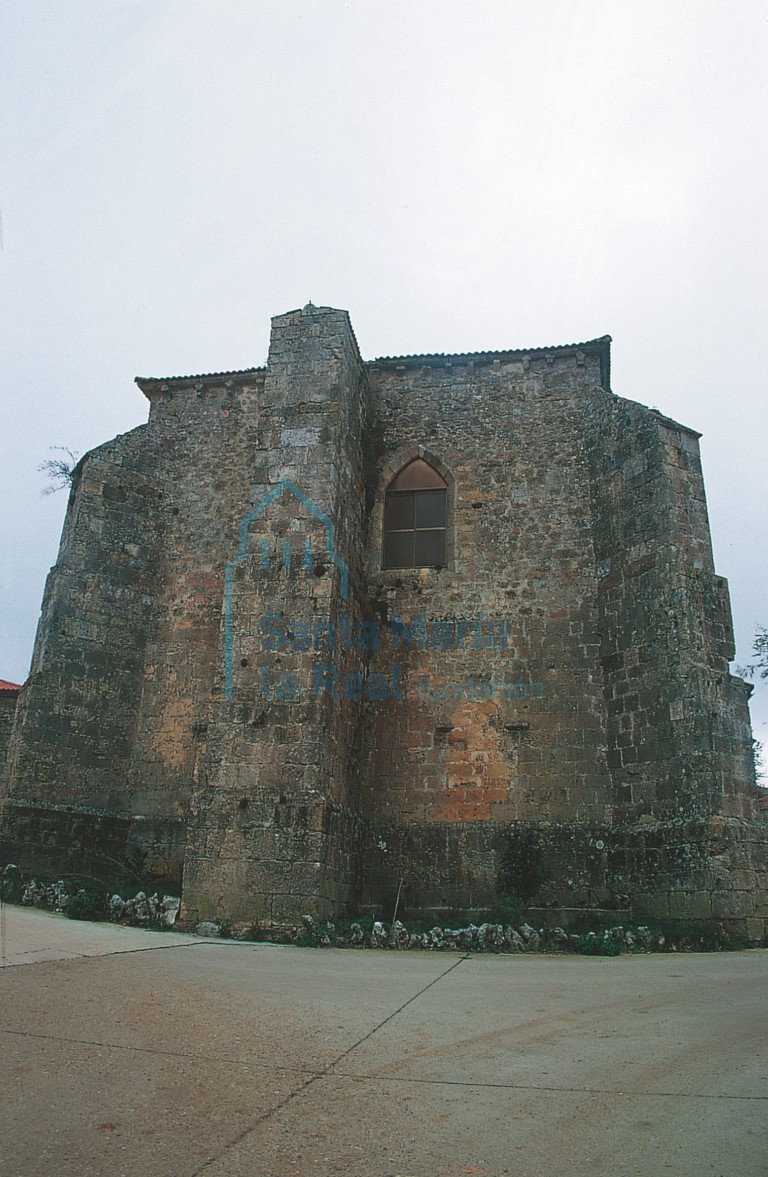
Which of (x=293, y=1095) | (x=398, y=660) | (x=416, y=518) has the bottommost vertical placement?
(x=293, y=1095)

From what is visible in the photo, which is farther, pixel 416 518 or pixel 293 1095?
pixel 416 518

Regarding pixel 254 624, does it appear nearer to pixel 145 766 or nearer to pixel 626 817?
pixel 145 766

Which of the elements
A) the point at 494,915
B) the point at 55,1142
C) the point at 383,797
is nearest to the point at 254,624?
the point at 383,797

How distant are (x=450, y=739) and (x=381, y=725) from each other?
3.16 ft

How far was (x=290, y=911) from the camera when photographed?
8391 mm

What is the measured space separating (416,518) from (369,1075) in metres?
10.0

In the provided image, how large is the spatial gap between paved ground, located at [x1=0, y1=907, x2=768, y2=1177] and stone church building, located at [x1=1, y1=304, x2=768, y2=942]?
3792 mm

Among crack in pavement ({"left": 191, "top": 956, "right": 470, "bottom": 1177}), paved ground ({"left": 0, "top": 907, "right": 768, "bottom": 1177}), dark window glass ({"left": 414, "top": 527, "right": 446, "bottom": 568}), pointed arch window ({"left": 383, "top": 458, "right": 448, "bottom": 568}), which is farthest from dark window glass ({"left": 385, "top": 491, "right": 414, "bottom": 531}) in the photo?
crack in pavement ({"left": 191, "top": 956, "right": 470, "bottom": 1177})

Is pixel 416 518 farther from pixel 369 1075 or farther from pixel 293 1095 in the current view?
pixel 293 1095

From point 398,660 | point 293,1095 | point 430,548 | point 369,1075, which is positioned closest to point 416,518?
point 430,548

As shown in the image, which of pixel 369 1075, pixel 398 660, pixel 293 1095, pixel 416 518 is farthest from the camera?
pixel 416 518

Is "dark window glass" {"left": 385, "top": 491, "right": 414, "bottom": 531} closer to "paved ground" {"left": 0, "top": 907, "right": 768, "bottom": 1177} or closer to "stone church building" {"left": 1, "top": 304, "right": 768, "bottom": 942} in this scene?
"stone church building" {"left": 1, "top": 304, "right": 768, "bottom": 942}

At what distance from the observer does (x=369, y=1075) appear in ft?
9.68

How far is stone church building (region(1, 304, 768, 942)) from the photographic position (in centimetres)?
920
